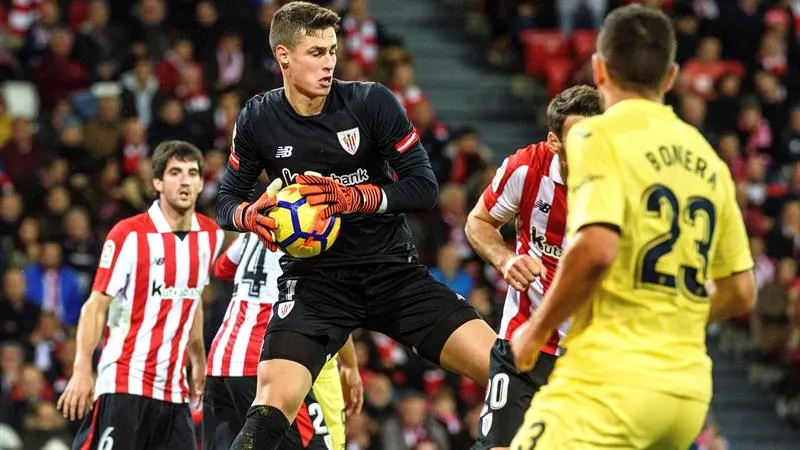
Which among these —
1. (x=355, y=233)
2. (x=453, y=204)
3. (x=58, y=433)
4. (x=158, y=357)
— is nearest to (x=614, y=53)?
(x=355, y=233)

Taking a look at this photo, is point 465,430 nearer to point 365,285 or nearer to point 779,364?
point 779,364

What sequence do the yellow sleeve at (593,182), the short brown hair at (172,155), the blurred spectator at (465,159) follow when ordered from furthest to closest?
the blurred spectator at (465,159) → the short brown hair at (172,155) → the yellow sleeve at (593,182)

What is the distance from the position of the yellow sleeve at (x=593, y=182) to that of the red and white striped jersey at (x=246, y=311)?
3.67 m

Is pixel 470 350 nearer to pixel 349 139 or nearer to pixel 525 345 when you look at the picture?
A: pixel 349 139

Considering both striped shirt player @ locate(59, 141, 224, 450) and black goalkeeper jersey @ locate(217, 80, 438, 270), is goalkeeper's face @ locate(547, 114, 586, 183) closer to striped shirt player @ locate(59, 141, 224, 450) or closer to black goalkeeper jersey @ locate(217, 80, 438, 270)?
black goalkeeper jersey @ locate(217, 80, 438, 270)

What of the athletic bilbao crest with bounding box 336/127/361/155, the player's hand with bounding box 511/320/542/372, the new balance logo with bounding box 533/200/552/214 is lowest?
the player's hand with bounding box 511/320/542/372

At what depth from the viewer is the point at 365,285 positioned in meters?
6.71

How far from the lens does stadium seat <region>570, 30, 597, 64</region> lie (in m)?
18.0

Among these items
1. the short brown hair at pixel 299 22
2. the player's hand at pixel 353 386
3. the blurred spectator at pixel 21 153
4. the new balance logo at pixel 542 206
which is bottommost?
the player's hand at pixel 353 386

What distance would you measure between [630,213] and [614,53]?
0.53 meters

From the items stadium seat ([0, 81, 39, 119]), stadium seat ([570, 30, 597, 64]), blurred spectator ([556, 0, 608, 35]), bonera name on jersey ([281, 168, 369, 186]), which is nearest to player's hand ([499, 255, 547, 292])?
bonera name on jersey ([281, 168, 369, 186])

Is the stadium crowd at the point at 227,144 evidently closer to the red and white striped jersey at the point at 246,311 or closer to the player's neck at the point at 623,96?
the red and white striped jersey at the point at 246,311

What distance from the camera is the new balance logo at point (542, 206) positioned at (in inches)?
265

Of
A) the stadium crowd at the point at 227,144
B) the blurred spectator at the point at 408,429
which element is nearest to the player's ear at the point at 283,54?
the stadium crowd at the point at 227,144
